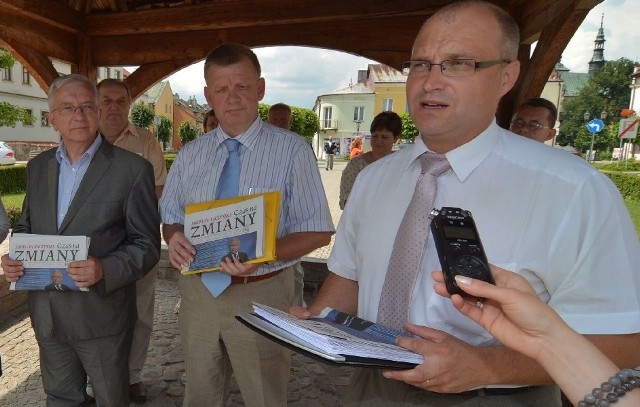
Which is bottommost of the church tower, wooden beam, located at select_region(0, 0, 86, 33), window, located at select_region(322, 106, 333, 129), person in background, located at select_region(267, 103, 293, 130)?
A: person in background, located at select_region(267, 103, 293, 130)

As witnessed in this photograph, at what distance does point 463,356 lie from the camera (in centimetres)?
100

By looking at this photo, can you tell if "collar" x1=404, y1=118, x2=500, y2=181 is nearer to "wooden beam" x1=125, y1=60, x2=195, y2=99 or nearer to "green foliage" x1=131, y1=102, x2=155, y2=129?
"wooden beam" x1=125, y1=60, x2=195, y2=99

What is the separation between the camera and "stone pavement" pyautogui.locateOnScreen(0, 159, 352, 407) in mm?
3221

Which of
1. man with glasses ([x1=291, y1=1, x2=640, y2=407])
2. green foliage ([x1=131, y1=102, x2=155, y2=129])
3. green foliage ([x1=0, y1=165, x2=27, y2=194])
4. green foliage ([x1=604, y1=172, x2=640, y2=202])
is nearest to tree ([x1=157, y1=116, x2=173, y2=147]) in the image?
green foliage ([x1=131, y1=102, x2=155, y2=129])

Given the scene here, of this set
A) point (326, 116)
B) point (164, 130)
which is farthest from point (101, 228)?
point (326, 116)

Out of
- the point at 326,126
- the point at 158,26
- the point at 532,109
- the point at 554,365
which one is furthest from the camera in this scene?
the point at 326,126

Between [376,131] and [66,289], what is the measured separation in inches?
137

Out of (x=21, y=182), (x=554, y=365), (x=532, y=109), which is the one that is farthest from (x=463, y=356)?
(x=21, y=182)

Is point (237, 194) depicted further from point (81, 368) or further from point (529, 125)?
point (529, 125)

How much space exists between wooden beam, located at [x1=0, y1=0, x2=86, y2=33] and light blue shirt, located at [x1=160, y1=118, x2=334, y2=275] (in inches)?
132

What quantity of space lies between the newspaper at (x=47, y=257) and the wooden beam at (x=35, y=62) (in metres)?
3.27

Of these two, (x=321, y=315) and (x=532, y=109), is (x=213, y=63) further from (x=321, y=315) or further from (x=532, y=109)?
(x=532, y=109)

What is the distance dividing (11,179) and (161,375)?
1462 cm

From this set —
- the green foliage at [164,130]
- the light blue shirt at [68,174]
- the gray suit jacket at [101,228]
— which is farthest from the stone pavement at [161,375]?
the green foliage at [164,130]
